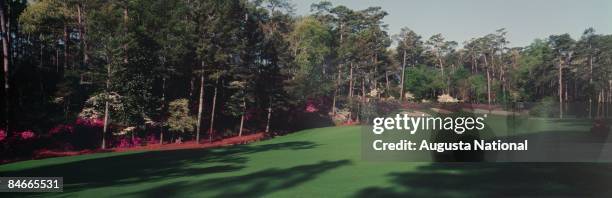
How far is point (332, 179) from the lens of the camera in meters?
13.3

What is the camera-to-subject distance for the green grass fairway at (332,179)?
10.5 metres

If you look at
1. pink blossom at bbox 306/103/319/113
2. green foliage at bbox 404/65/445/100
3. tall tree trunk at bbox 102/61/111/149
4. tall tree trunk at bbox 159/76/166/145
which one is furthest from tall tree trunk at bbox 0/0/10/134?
green foliage at bbox 404/65/445/100

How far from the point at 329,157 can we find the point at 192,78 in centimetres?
1916

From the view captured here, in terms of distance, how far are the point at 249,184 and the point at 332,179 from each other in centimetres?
259

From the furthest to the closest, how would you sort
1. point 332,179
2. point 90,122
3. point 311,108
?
point 311,108 < point 90,122 < point 332,179

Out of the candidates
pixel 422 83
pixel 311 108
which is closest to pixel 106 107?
pixel 311 108

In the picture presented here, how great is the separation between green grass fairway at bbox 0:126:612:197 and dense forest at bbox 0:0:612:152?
39.7ft

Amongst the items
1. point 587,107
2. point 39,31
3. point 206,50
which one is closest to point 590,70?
point 587,107

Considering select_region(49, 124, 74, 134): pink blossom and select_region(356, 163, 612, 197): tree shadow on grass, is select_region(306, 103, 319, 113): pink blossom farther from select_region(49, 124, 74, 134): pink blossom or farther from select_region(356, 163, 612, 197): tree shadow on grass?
select_region(356, 163, 612, 197): tree shadow on grass

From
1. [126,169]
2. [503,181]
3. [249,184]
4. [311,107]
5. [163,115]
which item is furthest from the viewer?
[311,107]

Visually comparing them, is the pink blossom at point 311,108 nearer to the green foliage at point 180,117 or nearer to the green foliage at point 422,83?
the green foliage at point 180,117

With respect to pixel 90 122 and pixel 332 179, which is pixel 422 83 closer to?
pixel 90 122

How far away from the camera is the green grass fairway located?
1055 cm

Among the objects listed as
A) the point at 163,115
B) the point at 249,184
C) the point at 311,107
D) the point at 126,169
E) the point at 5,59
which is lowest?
the point at 126,169
